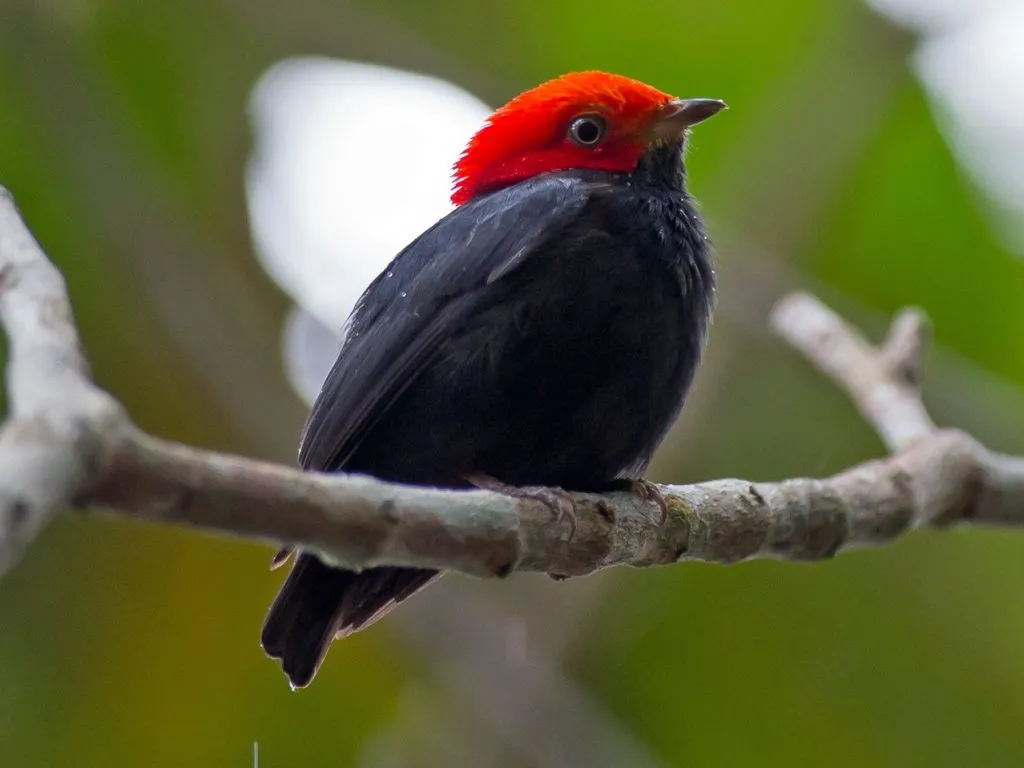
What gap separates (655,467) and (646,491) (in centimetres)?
211

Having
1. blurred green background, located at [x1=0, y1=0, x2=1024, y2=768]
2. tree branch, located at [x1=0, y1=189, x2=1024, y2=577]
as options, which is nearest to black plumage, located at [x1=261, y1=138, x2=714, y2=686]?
tree branch, located at [x1=0, y1=189, x2=1024, y2=577]

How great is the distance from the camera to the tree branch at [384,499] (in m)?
1.84

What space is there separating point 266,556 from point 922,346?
99.6 inches

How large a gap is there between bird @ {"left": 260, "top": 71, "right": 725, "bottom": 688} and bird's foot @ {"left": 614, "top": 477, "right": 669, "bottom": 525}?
0.04 feet

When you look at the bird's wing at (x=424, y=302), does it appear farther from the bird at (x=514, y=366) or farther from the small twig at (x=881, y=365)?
the small twig at (x=881, y=365)

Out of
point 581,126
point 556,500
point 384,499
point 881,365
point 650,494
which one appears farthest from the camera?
point 881,365

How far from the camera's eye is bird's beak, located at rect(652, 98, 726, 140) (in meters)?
4.31

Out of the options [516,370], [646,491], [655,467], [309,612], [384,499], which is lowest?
[655,467]

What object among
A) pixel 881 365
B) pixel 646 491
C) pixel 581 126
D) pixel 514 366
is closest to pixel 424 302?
pixel 514 366

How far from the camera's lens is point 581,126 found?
428 centimetres

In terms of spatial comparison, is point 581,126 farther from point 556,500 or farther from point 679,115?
point 556,500

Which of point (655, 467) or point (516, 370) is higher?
point (516, 370)

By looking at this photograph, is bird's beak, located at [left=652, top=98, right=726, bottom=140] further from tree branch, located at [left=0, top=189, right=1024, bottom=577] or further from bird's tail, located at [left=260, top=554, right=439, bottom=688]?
bird's tail, located at [left=260, top=554, right=439, bottom=688]

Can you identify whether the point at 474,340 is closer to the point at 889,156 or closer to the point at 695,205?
the point at 695,205
